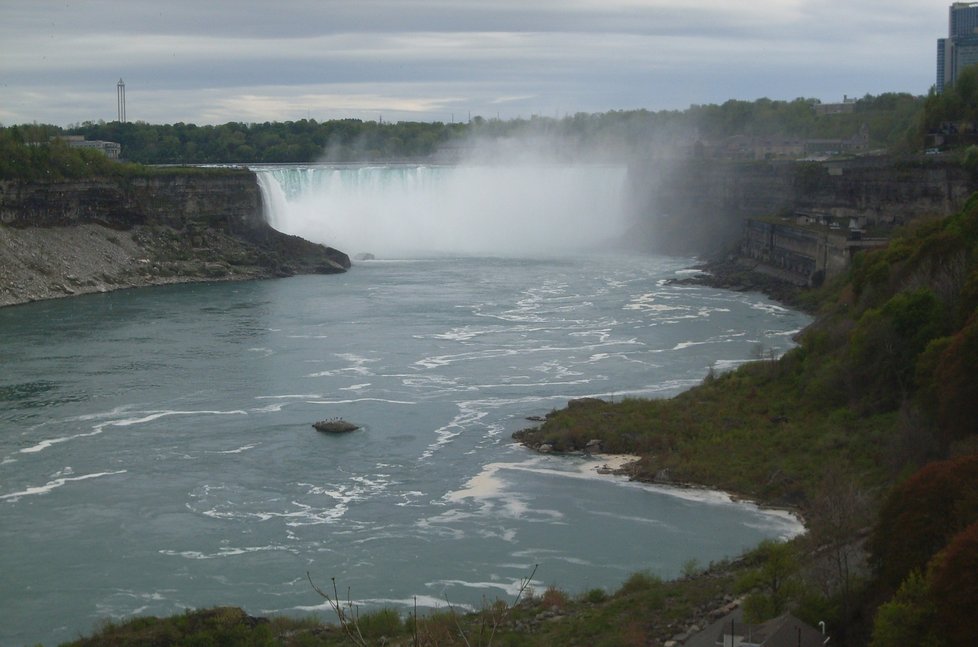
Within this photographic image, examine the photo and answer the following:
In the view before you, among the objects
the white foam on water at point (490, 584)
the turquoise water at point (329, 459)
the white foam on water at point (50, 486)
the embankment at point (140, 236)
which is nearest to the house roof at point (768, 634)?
Result: the white foam on water at point (490, 584)

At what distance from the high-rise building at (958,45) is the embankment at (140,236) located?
38834 millimetres

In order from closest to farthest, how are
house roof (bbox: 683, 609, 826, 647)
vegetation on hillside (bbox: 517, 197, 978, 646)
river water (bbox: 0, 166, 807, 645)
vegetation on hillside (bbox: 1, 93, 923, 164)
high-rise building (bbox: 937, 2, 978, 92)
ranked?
1. house roof (bbox: 683, 609, 826, 647)
2. vegetation on hillside (bbox: 517, 197, 978, 646)
3. river water (bbox: 0, 166, 807, 645)
4. vegetation on hillside (bbox: 1, 93, 923, 164)
5. high-rise building (bbox: 937, 2, 978, 92)

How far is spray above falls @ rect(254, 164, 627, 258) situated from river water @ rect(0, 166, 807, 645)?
57.1ft

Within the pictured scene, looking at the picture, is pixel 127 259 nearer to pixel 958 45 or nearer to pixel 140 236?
pixel 140 236

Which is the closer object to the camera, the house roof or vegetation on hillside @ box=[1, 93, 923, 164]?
the house roof

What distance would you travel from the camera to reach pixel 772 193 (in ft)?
146

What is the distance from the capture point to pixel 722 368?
22.1 metres

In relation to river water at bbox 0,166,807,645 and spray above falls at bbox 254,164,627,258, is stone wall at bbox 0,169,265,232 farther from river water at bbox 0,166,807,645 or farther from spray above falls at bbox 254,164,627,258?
river water at bbox 0,166,807,645

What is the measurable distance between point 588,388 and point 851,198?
19.7m

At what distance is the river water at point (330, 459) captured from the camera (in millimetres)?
12570

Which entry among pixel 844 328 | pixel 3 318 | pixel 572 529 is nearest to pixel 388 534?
pixel 572 529

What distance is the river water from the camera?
12570 mm

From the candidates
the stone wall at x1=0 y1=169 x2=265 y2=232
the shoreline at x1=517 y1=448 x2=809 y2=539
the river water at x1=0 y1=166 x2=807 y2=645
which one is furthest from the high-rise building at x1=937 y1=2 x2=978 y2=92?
the shoreline at x1=517 y1=448 x2=809 y2=539

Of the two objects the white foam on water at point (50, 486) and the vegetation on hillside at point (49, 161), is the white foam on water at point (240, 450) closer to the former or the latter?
the white foam on water at point (50, 486)
